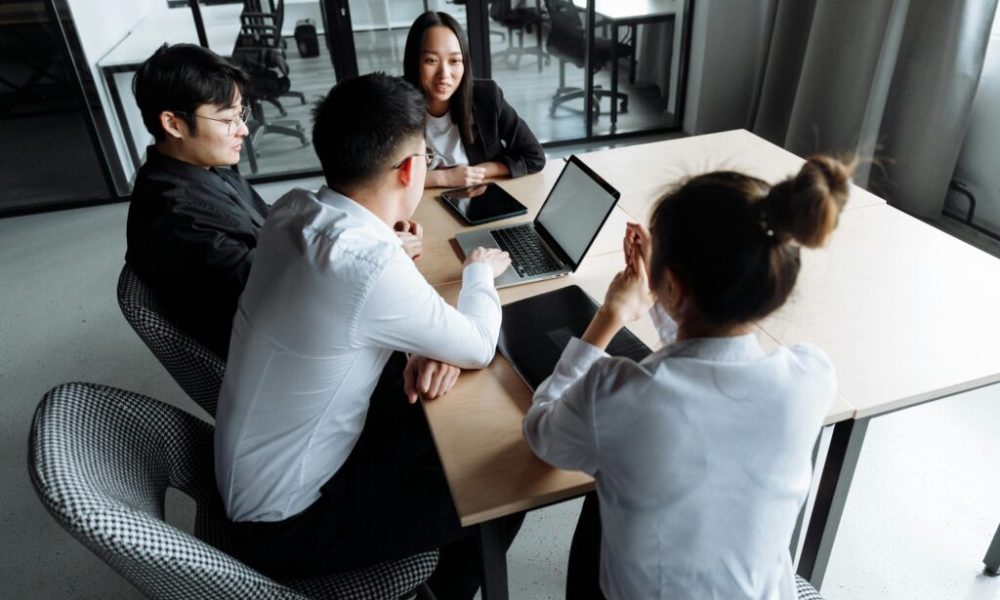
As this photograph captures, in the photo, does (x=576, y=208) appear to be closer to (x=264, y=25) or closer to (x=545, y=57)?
(x=264, y=25)

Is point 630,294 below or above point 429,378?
above

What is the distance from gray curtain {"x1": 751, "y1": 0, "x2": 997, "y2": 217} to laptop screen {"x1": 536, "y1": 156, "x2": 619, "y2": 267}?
1496mm

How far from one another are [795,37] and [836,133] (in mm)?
665

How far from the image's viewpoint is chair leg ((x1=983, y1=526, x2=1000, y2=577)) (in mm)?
1689

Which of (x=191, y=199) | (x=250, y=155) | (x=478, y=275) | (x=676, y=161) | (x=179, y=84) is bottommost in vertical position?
(x=250, y=155)

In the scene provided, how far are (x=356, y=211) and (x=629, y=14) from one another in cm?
344

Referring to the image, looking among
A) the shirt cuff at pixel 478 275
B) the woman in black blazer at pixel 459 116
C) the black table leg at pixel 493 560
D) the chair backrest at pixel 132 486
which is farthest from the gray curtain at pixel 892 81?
the chair backrest at pixel 132 486

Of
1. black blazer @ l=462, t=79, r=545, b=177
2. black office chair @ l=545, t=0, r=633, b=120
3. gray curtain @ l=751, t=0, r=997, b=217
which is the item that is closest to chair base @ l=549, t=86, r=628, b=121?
black office chair @ l=545, t=0, r=633, b=120

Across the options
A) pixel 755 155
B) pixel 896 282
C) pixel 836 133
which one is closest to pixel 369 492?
pixel 896 282

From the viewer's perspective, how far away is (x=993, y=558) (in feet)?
5.60

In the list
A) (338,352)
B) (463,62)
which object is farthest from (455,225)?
(338,352)

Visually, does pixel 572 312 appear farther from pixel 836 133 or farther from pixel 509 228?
pixel 836 133

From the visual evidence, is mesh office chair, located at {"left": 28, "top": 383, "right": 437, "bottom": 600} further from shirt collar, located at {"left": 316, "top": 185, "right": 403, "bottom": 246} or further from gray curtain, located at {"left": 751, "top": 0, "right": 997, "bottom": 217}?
gray curtain, located at {"left": 751, "top": 0, "right": 997, "bottom": 217}

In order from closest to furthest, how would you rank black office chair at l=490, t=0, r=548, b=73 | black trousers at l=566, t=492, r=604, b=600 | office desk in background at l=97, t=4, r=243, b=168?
black trousers at l=566, t=492, r=604, b=600 < office desk in background at l=97, t=4, r=243, b=168 < black office chair at l=490, t=0, r=548, b=73
